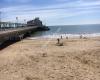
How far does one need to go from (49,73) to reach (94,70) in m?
3.43

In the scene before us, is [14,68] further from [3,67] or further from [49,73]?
[49,73]

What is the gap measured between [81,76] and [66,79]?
1209mm

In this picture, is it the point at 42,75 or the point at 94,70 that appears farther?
the point at 94,70

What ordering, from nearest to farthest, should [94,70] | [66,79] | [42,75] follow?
[66,79] → [42,75] → [94,70]

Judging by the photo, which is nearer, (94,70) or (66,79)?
(66,79)

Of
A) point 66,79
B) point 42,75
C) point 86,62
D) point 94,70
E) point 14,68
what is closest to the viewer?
point 66,79

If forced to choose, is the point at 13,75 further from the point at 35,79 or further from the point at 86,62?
the point at 86,62

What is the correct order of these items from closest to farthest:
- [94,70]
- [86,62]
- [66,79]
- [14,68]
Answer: [66,79] < [94,70] < [14,68] < [86,62]

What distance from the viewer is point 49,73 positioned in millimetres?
17672

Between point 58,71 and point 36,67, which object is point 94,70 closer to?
point 58,71

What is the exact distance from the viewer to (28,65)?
2073 centimetres

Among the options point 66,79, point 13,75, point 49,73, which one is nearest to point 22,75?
point 13,75

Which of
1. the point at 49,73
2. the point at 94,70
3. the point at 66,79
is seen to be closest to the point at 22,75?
the point at 49,73

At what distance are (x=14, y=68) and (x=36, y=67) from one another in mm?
1730
